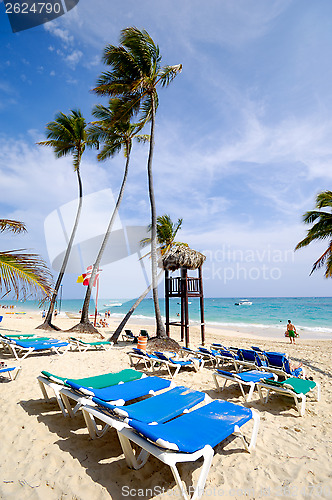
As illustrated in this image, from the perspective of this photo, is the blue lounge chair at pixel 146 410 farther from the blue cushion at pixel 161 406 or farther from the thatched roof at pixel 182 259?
the thatched roof at pixel 182 259

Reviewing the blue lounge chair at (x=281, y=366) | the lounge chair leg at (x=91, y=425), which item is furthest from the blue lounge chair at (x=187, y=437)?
the blue lounge chair at (x=281, y=366)

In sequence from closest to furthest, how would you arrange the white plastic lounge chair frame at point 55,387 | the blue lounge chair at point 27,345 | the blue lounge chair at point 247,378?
the white plastic lounge chair frame at point 55,387 < the blue lounge chair at point 247,378 < the blue lounge chair at point 27,345

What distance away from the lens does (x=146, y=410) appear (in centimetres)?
303

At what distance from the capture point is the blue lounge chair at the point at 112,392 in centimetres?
339

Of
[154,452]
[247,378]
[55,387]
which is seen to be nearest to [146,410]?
[154,452]

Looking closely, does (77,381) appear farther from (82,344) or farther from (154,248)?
(154,248)

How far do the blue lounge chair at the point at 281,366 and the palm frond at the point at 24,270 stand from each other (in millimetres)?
5600

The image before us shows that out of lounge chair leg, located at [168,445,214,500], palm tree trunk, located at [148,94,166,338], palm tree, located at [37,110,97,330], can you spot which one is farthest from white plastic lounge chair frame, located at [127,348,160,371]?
palm tree, located at [37,110,97,330]

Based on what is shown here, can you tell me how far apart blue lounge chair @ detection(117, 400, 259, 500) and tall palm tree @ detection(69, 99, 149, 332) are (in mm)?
11591

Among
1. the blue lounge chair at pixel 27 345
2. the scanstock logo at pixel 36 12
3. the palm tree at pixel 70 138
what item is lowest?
the blue lounge chair at pixel 27 345

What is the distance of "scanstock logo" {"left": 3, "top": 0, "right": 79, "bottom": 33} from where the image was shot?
4344 mm

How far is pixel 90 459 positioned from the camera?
2.70 meters

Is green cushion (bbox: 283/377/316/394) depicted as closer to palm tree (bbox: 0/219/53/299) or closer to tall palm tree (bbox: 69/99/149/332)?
palm tree (bbox: 0/219/53/299)

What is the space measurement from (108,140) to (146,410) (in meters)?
15.0
